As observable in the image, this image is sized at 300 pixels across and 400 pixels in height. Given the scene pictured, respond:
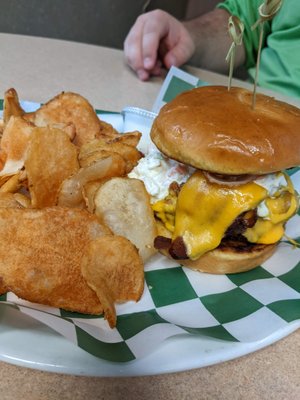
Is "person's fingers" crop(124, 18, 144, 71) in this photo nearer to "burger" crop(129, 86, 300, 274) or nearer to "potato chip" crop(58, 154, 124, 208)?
"burger" crop(129, 86, 300, 274)

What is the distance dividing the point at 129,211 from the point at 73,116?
22.7 inches

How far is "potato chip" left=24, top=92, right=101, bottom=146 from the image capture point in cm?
176

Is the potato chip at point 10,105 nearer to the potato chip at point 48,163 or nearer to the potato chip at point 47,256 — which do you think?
the potato chip at point 48,163

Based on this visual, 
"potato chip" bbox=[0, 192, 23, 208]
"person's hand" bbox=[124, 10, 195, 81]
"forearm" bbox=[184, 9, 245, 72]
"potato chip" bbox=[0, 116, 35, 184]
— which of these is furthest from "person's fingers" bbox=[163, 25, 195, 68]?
"potato chip" bbox=[0, 192, 23, 208]

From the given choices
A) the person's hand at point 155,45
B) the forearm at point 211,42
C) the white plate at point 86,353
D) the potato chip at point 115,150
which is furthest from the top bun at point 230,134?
the forearm at point 211,42

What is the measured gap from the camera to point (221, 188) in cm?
139

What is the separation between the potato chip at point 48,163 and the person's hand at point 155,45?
4.42ft

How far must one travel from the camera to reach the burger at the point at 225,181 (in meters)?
1.34

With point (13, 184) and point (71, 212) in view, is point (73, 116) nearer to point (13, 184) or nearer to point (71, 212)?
point (13, 184)

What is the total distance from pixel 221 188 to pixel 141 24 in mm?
1764

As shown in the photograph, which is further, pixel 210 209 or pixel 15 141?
pixel 15 141

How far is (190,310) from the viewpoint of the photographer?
129 cm

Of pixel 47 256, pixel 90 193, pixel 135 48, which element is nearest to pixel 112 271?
pixel 47 256

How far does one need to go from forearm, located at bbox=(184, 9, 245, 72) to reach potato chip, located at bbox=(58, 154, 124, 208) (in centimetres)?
223
